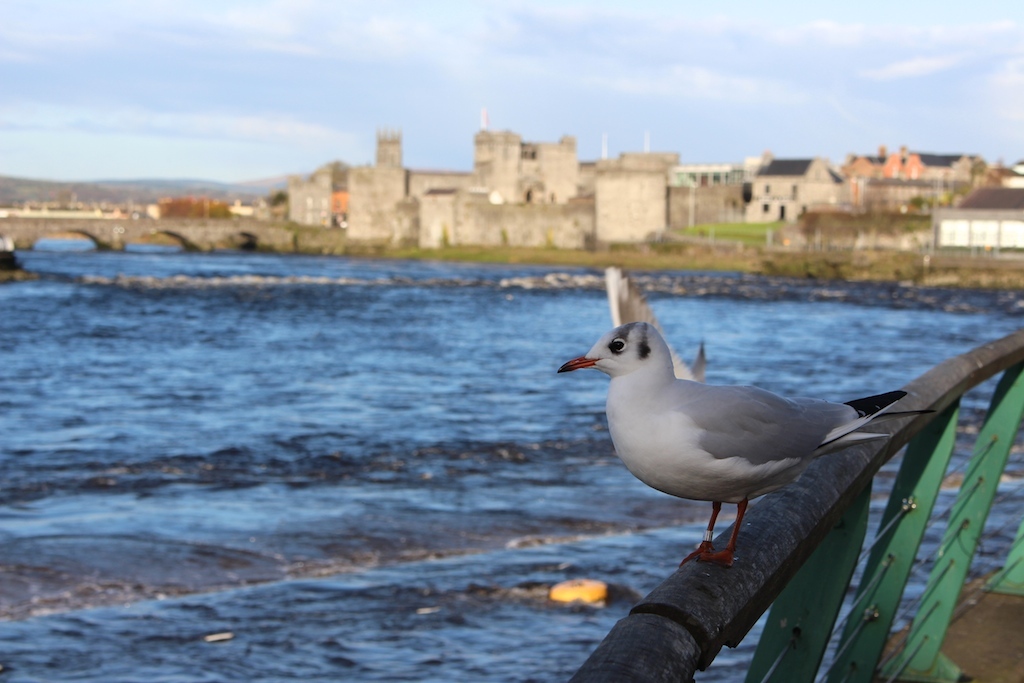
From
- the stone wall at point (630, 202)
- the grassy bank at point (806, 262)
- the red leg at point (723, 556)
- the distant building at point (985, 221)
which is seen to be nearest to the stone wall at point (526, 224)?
the stone wall at point (630, 202)

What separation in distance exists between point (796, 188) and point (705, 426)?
78890 mm

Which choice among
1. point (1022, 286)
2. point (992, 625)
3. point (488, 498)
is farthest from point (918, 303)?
point (992, 625)

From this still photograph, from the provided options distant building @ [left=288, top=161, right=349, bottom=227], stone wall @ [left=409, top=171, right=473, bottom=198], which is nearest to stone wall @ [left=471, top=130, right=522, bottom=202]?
stone wall @ [left=409, top=171, right=473, bottom=198]

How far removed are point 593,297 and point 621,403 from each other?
4115 cm

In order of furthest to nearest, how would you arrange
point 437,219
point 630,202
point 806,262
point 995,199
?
point 437,219 → point 630,202 → point 806,262 → point 995,199

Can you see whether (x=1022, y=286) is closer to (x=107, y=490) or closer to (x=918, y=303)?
(x=918, y=303)

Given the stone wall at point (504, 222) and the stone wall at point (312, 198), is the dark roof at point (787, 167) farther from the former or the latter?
the stone wall at point (312, 198)

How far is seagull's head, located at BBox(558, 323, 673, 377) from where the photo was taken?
6.52 ft

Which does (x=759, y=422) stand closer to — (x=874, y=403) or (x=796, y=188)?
(x=874, y=403)

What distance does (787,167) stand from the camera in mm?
78938

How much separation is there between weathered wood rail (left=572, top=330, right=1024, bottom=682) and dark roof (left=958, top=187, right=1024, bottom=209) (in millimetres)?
55034

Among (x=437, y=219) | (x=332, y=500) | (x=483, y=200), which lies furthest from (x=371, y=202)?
(x=332, y=500)

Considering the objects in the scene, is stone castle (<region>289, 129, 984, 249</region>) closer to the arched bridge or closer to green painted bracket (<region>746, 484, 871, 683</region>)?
the arched bridge

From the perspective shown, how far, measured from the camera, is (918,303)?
38375mm
